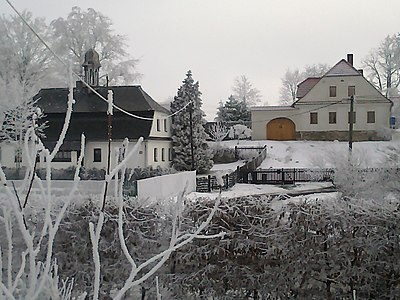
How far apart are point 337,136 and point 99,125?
1936 centimetres

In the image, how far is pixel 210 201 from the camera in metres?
6.44

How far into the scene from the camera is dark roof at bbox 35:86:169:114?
2747 cm

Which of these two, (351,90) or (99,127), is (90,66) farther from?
(351,90)

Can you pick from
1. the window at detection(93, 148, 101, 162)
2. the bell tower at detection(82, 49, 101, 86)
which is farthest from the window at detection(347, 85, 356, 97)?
the window at detection(93, 148, 101, 162)

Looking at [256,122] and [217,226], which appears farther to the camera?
[256,122]

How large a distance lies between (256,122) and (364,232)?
1306 inches

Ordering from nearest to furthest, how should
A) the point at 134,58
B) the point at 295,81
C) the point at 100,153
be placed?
the point at 100,153
the point at 134,58
the point at 295,81

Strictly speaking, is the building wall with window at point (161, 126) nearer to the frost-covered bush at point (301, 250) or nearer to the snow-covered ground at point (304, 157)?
the snow-covered ground at point (304, 157)

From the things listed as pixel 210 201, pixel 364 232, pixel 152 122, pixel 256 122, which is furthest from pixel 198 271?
pixel 256 122

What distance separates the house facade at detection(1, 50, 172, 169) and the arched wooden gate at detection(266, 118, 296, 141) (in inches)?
486

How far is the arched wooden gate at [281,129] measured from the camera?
1532 inches

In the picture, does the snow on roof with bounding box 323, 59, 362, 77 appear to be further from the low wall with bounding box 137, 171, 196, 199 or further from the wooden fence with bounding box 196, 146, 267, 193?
the low wall with bounding box 137, 171, 196, 199

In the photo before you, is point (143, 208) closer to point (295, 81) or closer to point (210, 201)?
point (210, 201)

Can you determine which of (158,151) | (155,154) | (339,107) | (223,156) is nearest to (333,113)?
(339,107)
